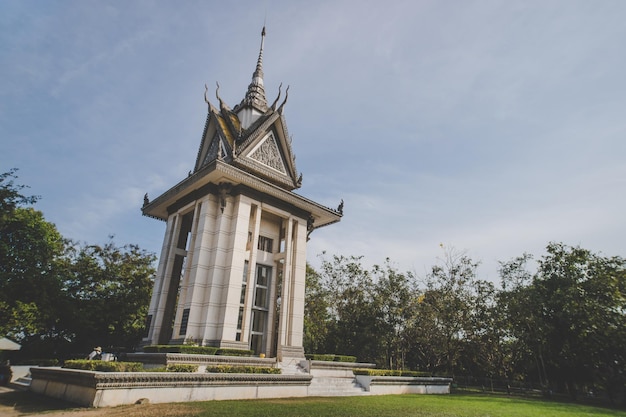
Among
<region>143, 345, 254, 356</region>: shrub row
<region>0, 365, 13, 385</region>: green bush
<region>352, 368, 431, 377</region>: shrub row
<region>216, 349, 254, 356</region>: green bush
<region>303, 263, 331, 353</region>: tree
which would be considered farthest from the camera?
<region>303, 263, 331, 353</region>: tree

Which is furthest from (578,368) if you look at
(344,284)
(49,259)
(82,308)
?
(49,259)

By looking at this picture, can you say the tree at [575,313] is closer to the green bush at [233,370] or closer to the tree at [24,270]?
the green bush at [233,370]

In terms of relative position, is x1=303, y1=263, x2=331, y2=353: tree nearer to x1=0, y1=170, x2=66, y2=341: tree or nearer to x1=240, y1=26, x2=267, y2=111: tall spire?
x1=240, y1=26, x2=267, y2=111: tall spire

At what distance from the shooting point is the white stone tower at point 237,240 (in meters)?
17.4

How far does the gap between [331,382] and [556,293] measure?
1770cm

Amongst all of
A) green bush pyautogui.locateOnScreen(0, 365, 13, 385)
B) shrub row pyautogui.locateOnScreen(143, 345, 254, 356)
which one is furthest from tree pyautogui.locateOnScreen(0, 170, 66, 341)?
shrub row pyautogui.locateOnScreen(143, 345, 254, 356)

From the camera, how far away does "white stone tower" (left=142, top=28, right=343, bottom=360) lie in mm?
17391

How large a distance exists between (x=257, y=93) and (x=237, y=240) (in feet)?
39.6

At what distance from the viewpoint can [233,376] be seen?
11039 millimetres

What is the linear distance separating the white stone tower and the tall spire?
0.27 meters

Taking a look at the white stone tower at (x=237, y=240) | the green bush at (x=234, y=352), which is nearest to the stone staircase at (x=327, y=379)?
the white stone tower at (x=237, y=240)

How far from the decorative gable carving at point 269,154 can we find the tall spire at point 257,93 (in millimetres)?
3119

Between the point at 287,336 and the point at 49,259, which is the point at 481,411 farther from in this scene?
the point at 49,259

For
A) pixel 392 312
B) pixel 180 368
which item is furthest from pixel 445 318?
pixel 180 368
